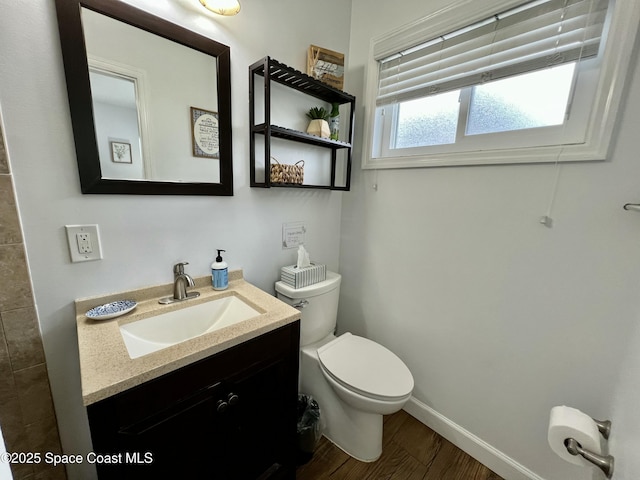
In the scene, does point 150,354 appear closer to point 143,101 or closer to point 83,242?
point 83,242

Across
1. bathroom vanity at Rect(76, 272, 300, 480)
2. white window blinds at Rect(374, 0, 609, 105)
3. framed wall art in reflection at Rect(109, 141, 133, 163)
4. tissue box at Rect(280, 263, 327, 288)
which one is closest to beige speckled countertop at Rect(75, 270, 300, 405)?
bathroom vanity at Rect(76, 272, 300, 480)

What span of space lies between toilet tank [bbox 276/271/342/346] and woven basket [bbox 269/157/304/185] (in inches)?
21.6

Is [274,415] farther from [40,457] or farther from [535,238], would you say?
[535,238]

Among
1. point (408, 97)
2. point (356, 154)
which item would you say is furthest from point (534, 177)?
point (356, 154)

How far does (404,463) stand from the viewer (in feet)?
4.23

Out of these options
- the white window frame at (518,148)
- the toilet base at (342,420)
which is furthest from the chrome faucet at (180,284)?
the white window frame at (518,148)

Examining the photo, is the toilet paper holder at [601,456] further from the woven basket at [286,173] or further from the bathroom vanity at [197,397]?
the woven basket at [286,173]

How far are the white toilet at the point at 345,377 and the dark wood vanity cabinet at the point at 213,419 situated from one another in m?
0.27

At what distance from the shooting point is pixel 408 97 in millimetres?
1401

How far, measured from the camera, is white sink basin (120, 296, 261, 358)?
2.97 ft

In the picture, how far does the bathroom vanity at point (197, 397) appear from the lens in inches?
25.4

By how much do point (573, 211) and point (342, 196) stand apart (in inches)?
44.6

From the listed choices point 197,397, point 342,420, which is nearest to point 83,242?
point 197,397

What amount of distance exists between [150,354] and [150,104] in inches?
34.9
